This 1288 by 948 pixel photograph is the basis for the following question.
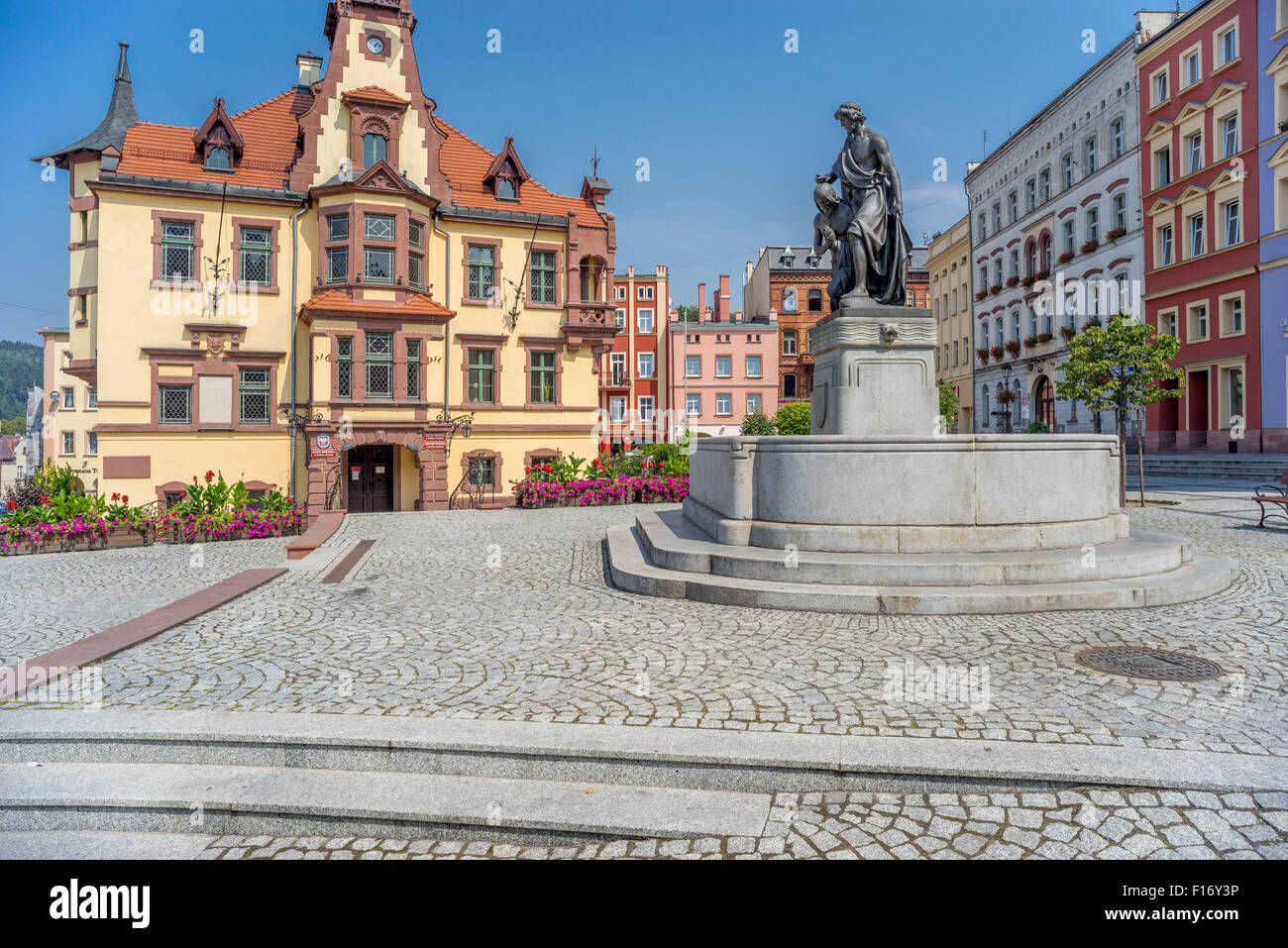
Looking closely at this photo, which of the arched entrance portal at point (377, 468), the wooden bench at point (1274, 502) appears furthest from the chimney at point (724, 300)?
the wooden bench at point (1274, 502)

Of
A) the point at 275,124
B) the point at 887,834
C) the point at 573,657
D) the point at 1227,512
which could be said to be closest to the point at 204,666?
the point at 573,657

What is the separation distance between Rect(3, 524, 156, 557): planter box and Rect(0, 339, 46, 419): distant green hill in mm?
152051

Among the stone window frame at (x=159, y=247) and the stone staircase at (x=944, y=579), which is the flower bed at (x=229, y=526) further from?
the stone staircase at (x=944, y=579)

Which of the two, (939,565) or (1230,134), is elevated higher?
(1230,134)

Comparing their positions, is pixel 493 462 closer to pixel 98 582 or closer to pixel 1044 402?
pixel 98 582

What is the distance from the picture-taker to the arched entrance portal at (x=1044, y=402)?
4481cm

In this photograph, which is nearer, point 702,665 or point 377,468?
point 702,665

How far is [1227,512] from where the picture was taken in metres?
17.0

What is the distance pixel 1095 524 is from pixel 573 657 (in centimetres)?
663

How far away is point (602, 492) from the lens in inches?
920

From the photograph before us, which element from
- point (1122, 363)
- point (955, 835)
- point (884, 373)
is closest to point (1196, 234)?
point (1122, 363)

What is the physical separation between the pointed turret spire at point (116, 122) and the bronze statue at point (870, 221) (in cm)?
2794

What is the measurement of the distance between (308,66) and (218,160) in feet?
24.1

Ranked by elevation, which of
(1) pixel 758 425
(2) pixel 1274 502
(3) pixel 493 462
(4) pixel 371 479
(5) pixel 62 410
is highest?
(5) pixel 62 410
